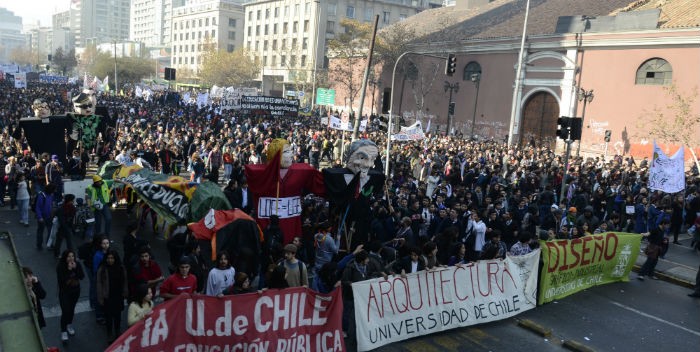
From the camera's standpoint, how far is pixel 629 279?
12078 millimetres

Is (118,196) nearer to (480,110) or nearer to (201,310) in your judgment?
(201,310)

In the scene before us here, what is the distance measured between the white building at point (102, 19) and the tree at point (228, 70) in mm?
136140

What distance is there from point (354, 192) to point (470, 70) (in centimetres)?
3261

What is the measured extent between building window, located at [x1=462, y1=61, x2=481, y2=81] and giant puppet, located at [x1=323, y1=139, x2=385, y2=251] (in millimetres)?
31372

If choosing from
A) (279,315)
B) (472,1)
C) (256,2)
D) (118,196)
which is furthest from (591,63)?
(256,2)

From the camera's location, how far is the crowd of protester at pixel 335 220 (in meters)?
7.37

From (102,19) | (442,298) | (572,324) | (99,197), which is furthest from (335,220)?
(102,19)

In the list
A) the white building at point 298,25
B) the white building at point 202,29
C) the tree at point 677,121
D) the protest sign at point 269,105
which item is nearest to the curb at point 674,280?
the tree at point 677,121

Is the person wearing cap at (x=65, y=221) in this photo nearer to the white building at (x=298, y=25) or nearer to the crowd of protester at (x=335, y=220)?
the crowd of protester at (x=335, y=220)

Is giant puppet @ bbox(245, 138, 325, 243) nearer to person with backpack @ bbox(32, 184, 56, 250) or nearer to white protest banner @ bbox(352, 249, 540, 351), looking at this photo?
white protest banner @ bbox(352, 249, 540, 351)

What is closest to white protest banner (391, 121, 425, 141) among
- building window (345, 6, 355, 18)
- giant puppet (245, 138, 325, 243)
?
→ giant puppet (245, 138, 325, 243)

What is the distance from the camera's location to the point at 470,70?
40781 millimetres

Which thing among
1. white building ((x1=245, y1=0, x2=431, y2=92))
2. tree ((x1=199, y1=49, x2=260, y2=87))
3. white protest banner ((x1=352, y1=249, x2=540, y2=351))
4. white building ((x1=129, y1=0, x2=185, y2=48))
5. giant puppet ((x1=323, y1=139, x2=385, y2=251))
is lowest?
white protest banner ((x1=352, y1=249, x2=540, y2=351))

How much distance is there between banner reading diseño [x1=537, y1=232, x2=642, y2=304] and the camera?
9.99 metres
